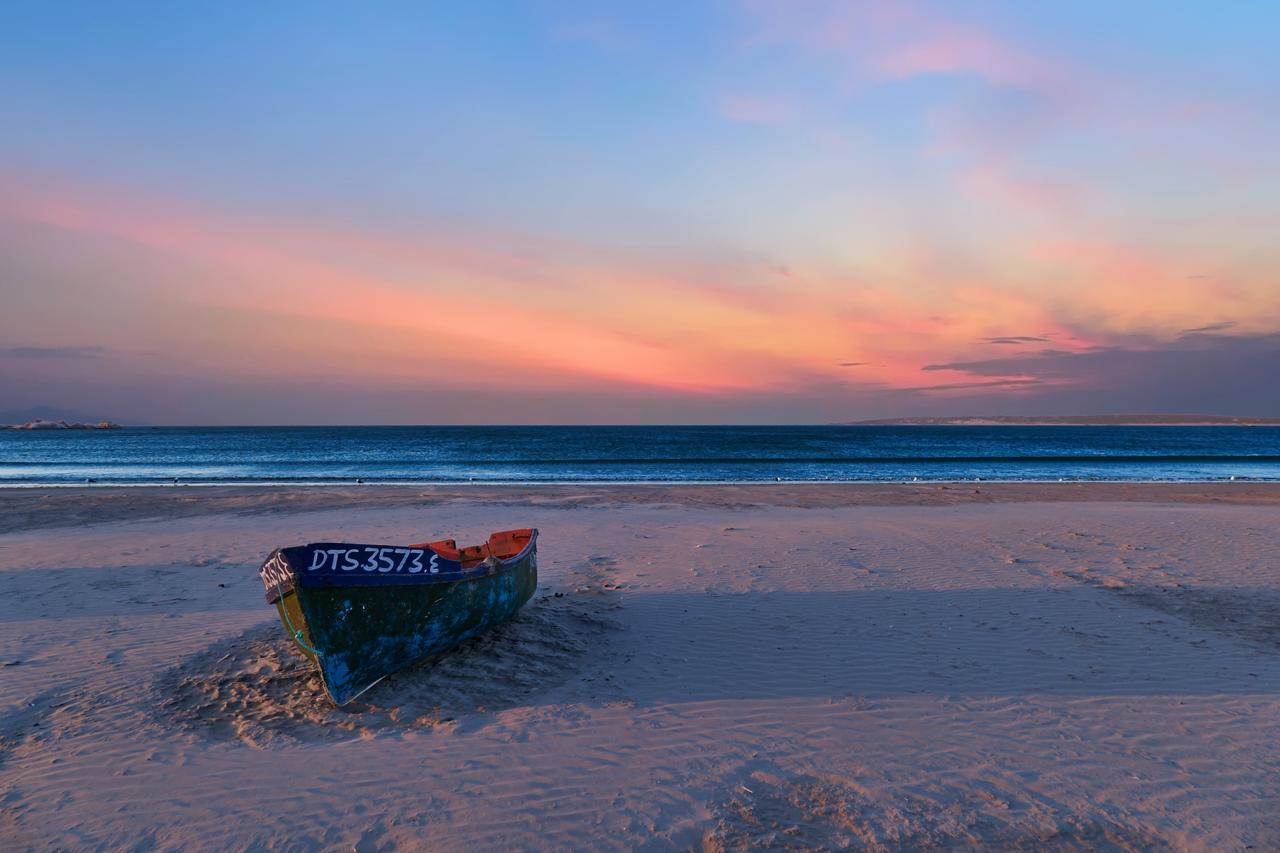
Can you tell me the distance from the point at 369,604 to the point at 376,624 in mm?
230

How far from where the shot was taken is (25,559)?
13.3m

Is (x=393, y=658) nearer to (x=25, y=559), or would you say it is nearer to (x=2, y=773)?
(x=2, y=773)

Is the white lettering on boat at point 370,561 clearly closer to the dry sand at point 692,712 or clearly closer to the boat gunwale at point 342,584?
the boat gunwale at point 342,584

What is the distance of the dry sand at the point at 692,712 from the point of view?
4.87 meters

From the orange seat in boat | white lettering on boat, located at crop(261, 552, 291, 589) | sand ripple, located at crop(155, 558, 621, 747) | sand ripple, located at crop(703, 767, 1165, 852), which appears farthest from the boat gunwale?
sand ripple, located at crop(703, 767, 1165, 852)

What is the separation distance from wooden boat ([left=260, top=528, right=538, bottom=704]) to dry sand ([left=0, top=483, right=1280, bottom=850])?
0.33 m

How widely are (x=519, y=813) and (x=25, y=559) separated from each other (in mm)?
14132

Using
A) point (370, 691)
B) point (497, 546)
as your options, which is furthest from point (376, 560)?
point (497, 546)

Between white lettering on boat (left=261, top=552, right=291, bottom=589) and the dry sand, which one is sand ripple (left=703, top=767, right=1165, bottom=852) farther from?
white lettering on boat (left=261, top=552, right=291, bottom=589)

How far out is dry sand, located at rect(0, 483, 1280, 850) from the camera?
4867 millimetres

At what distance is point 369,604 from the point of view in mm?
6742

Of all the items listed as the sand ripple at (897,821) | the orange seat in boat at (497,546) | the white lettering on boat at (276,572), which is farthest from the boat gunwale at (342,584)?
the sand ripple at (897,821)

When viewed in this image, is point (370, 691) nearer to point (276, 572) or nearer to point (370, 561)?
point (370, 561)

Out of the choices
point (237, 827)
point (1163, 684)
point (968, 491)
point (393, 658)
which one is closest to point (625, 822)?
point (237, 827)
